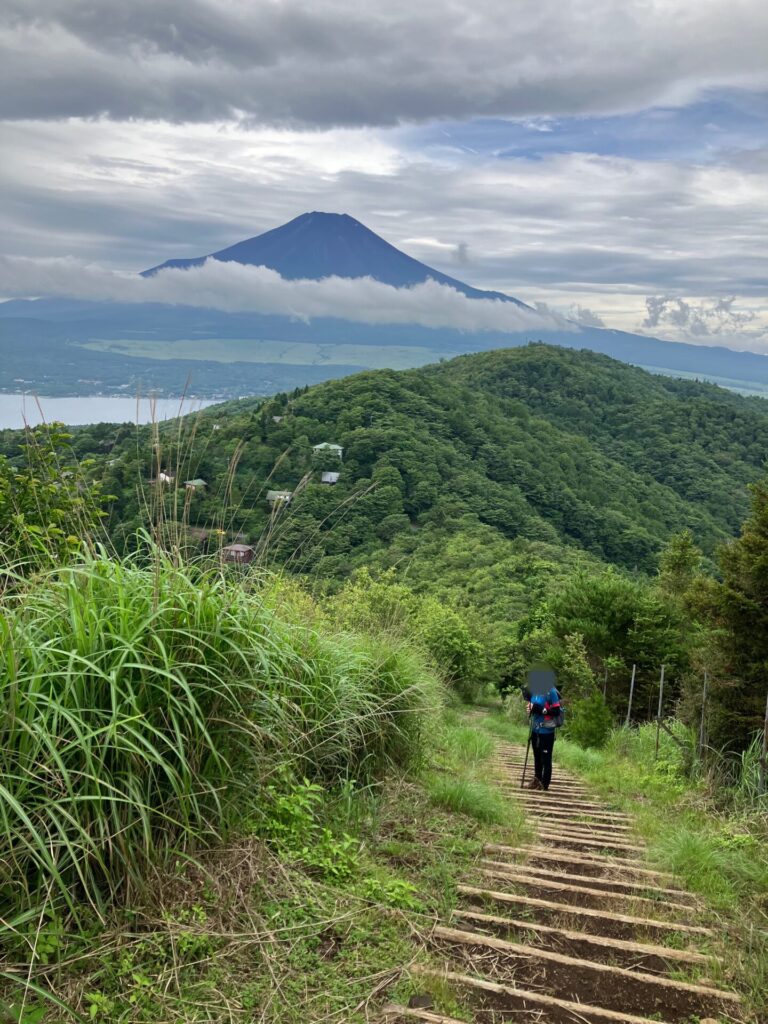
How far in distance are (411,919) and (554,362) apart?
119661 millimetres

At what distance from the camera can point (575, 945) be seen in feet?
8.07

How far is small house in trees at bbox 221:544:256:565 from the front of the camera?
3328mm

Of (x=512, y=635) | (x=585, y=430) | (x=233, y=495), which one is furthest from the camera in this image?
(x=585, y=430)

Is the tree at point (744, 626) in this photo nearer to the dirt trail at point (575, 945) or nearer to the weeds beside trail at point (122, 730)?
the dirt trail at point (575, 945)

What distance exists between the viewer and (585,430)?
325 ft

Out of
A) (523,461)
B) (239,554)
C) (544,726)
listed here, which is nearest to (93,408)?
(239,554)

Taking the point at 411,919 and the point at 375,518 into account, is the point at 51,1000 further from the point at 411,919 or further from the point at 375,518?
the point at 375,518

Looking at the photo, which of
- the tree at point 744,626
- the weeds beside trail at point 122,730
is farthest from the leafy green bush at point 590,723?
the weeds beside trail at point 122,730

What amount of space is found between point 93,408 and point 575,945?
10.4ft

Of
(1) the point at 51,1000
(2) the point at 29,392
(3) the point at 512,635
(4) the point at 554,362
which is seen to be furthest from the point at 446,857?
(4) the point at 554,362

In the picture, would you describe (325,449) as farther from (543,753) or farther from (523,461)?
(523,461)

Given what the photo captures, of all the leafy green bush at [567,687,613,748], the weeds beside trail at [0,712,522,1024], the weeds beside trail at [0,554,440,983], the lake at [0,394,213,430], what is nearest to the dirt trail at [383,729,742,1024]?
the weeds beside trail at [0,712,522,1024]

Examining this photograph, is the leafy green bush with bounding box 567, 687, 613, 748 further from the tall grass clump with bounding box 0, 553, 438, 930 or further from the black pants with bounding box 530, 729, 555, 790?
the tall grass clump with bounding box 0, 553, 438, 930

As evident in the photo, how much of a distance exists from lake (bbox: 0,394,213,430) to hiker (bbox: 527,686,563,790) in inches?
149
